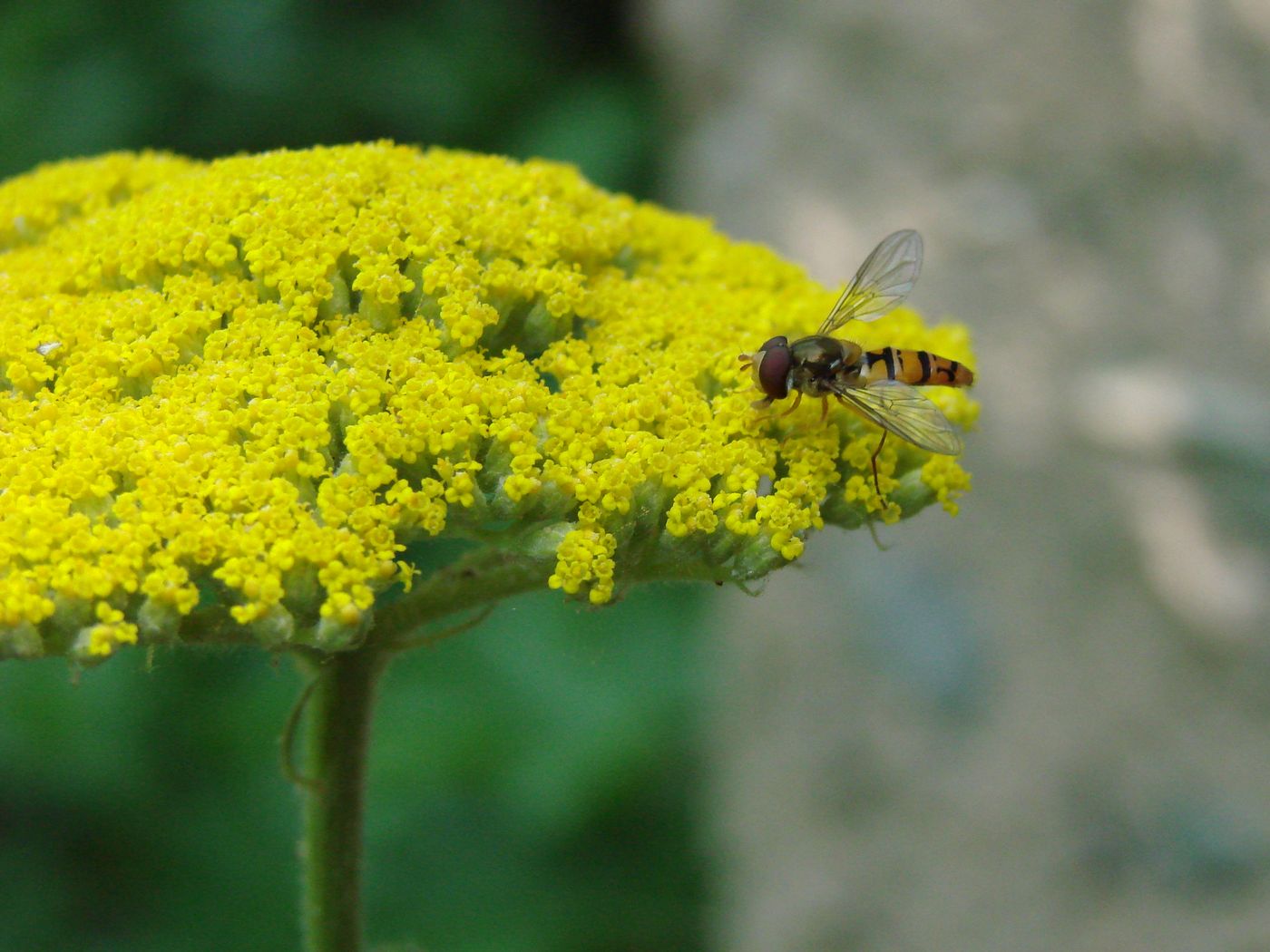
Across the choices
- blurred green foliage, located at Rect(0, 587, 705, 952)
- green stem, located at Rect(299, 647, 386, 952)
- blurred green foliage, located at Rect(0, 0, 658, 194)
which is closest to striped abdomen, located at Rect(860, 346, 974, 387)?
green stem, located at Rect(299, 647, 386, 952)

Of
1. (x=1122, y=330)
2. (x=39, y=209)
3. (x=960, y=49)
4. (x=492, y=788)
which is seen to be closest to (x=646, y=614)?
(x=492, y=788)

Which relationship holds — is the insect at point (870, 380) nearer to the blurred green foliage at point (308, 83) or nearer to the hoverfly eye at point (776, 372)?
the hoverfly eye at point (776, 372)

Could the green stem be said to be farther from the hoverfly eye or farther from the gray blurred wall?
the gray blurred wall

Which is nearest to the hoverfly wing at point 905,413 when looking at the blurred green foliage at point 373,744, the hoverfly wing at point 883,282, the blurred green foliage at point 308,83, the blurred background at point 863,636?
the hoverfly wing at point 883,282

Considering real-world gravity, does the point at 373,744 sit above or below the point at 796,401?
above

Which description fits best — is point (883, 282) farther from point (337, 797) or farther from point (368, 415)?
point (337, 797)

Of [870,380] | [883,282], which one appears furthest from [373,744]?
[870,380]

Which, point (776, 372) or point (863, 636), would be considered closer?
point (776, 372)
